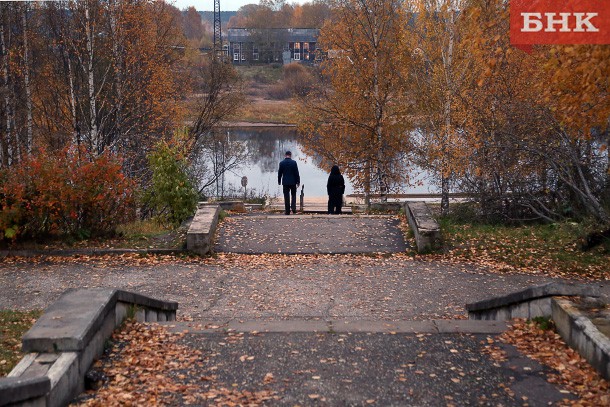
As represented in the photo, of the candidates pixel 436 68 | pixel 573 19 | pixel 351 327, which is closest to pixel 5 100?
pixel 436 68

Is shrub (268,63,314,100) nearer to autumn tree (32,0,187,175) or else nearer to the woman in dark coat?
autumn tree (32,0,187,175)

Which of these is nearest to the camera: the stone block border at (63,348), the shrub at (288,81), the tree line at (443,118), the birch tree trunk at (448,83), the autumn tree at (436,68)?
the stone block border at (63,348)

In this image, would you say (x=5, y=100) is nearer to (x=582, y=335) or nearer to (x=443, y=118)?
(x=443, y=118)

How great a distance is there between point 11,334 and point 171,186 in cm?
910

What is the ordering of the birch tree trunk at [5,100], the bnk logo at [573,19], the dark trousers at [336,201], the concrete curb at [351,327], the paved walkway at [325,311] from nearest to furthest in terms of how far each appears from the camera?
1. the paved walkway at [325,311]
2. the concrete curb at [351,327]
3. the bnk logo at [573,19]
4. the dark trousers at [336,201]
5. the birch tree trunk at [5,100]

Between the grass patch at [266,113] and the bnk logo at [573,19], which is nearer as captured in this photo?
the bnk logo at [573,19]

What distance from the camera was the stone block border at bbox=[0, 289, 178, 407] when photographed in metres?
4.55

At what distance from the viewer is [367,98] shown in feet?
99.9

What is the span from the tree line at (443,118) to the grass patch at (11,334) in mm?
10367

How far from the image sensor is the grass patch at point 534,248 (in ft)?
40.4

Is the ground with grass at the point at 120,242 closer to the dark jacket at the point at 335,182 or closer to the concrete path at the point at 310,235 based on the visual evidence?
the concrete path at the point at 310,235

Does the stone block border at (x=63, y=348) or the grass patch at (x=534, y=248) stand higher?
the stone block border at (x=63, y=348)

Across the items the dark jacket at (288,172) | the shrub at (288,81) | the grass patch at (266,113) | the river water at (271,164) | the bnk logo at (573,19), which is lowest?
the river water at (271,164)

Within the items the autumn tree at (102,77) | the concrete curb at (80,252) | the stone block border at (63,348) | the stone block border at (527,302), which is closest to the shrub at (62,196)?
the concrete curb at (80,252)
